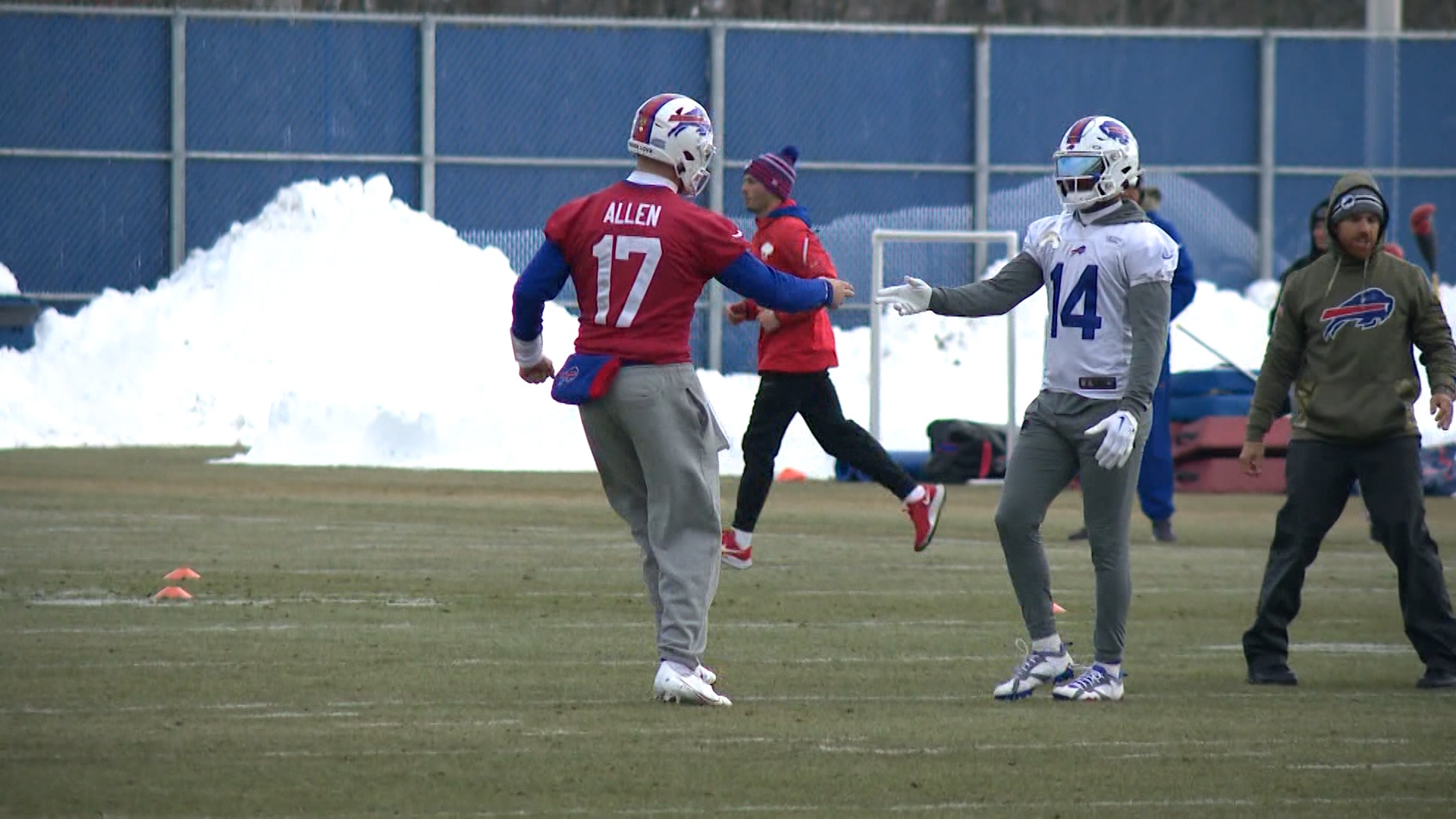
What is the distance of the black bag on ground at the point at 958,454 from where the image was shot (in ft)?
73.7

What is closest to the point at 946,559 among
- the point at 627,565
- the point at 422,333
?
the point at 627,565

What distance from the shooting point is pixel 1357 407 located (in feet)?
31.6

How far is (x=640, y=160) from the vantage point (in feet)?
29.1

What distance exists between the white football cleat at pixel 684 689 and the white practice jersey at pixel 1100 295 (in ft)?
5.40

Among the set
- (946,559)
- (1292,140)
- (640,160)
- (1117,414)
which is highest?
(1292,140)

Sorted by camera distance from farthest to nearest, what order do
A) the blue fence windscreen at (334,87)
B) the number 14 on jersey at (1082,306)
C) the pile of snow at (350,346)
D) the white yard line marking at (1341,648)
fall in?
the blue fence windscreen at (334,87) < the pile of snow at (350,346) < the white yard line marking at (1341,648) < the number 14 on jersey at (1082,306)

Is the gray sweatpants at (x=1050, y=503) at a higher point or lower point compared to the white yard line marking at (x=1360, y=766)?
higher

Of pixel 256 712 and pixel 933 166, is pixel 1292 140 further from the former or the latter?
pixel 256 712

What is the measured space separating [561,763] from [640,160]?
2.52 metres

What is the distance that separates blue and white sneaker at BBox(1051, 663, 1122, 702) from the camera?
893cm

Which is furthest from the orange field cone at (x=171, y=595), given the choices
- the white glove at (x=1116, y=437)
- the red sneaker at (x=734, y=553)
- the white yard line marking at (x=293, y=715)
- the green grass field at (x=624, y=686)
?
the white glove at (x=1116, y=437)

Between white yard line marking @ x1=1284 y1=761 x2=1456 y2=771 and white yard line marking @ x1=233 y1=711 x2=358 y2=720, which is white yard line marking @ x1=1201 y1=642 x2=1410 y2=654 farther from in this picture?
white yard line marking @ x1=233 y1=711 x2=358 y2=720

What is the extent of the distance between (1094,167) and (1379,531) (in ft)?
A: 7.00

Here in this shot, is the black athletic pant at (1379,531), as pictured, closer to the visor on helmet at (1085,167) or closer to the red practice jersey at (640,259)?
the visor on helmet at (1085,167)
